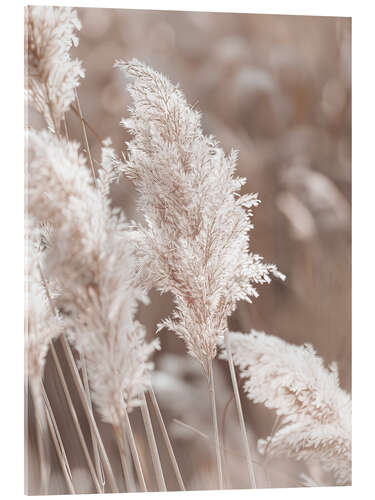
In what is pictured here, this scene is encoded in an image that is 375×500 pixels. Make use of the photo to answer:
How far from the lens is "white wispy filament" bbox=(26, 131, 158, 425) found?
4.83ft

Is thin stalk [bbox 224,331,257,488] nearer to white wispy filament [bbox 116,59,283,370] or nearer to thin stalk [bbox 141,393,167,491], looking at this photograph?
white wispy filament [bbox 116,59,283,370]

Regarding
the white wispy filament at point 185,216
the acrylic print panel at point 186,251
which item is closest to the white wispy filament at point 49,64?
the acrylic print panel at point 186,251

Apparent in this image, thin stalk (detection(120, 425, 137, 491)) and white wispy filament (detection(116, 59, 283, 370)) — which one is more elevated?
white wispy filament (detection(116, 59, 283, 370))

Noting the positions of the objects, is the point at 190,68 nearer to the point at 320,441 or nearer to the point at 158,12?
the point at 158,12

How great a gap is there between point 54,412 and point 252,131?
0.69m

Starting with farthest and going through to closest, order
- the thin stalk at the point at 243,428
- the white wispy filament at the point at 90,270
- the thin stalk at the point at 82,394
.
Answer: the thin stalk at the point at 243,428 < the thin stalk at the point at 82,394 < the white wispy filament at the point at 90,270

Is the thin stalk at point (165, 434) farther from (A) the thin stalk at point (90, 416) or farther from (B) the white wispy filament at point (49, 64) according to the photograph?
(B) the white wispy filament at point (49, 64)

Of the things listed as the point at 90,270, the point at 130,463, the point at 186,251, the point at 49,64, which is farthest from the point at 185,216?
the point at 130,463

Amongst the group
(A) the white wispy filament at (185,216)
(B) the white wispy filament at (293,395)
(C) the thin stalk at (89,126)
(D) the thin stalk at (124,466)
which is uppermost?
(C) the thin stalk at (89,126)

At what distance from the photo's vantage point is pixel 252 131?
5.85 feet

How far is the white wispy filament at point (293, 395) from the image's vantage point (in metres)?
1.70

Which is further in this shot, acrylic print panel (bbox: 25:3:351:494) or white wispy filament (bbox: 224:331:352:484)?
white wispy filament (bbox: 224:331:352:484)

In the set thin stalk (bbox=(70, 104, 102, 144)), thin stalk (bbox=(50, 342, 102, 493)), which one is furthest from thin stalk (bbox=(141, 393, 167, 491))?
thin stalk (bbox=(70, 104, 102, 144))
